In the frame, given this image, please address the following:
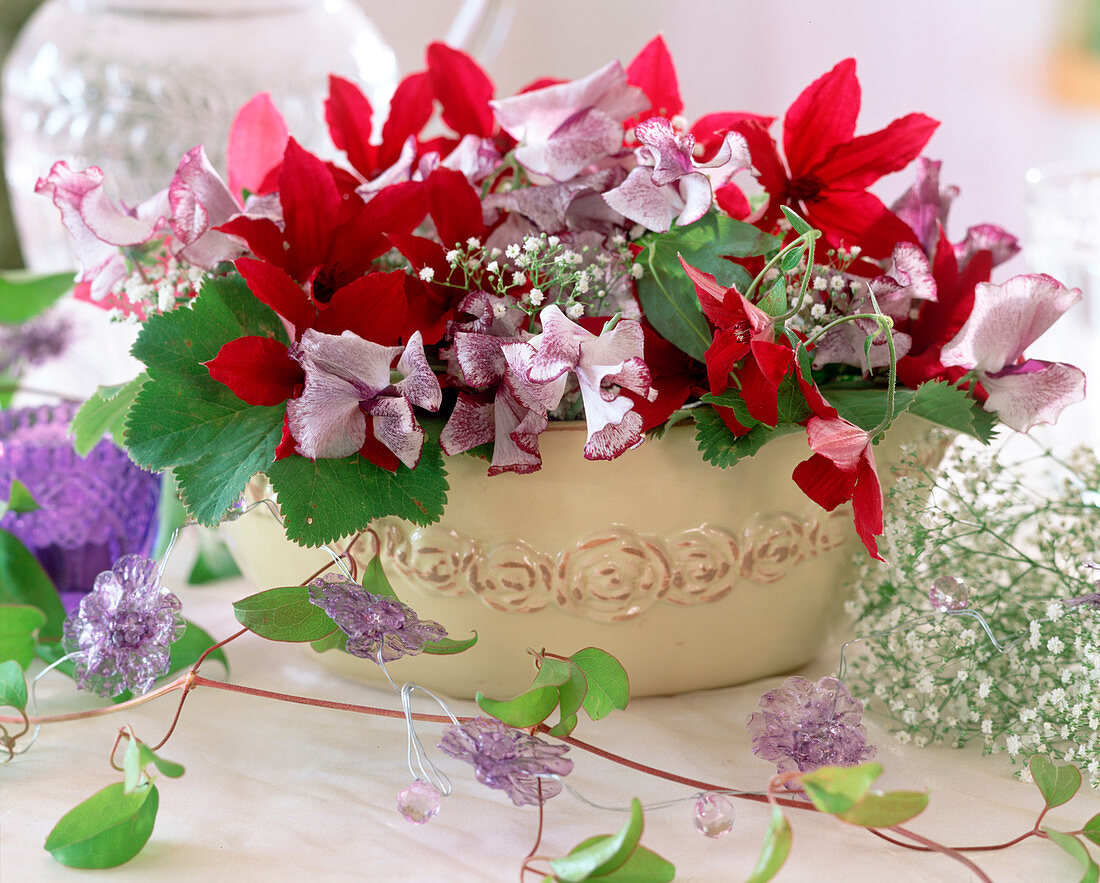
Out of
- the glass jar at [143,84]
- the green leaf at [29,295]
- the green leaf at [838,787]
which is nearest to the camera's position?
the green leaf at [838,787]

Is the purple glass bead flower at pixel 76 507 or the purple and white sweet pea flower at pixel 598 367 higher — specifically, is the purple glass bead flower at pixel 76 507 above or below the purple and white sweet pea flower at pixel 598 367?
below

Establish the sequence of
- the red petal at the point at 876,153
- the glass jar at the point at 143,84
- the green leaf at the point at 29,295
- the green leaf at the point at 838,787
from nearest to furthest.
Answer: the green leaf at the point at 838,787 < the red petal at the point at 876,153 < the green leaf at the point at 29,295 < the glass jar at the point at 143,84

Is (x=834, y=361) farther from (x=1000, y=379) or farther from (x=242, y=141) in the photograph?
(x=242, y=141)

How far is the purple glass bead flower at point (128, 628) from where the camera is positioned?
10.8 inches

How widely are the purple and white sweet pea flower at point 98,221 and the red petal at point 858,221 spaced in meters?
0.18

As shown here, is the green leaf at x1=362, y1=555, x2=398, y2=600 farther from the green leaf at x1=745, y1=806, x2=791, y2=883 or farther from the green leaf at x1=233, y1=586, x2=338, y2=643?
the green leaf at x1=745, y1=806, x2=791, y2=883

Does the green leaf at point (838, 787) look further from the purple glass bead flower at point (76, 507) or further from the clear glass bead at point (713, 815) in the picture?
the purple glass bead flower at point (76, 507)

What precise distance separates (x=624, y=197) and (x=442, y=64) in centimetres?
10

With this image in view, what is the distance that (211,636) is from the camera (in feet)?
1.20

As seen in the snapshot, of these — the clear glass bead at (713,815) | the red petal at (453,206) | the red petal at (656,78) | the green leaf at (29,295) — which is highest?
the red petal at (656,78)

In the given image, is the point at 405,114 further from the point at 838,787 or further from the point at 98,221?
the point at 838,787

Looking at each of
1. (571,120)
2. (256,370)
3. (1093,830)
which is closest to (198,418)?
(256,370)

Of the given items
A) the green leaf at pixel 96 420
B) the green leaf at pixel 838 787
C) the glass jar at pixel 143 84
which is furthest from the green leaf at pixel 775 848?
the glass jar at pixel 143 84

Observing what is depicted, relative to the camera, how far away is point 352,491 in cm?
26
